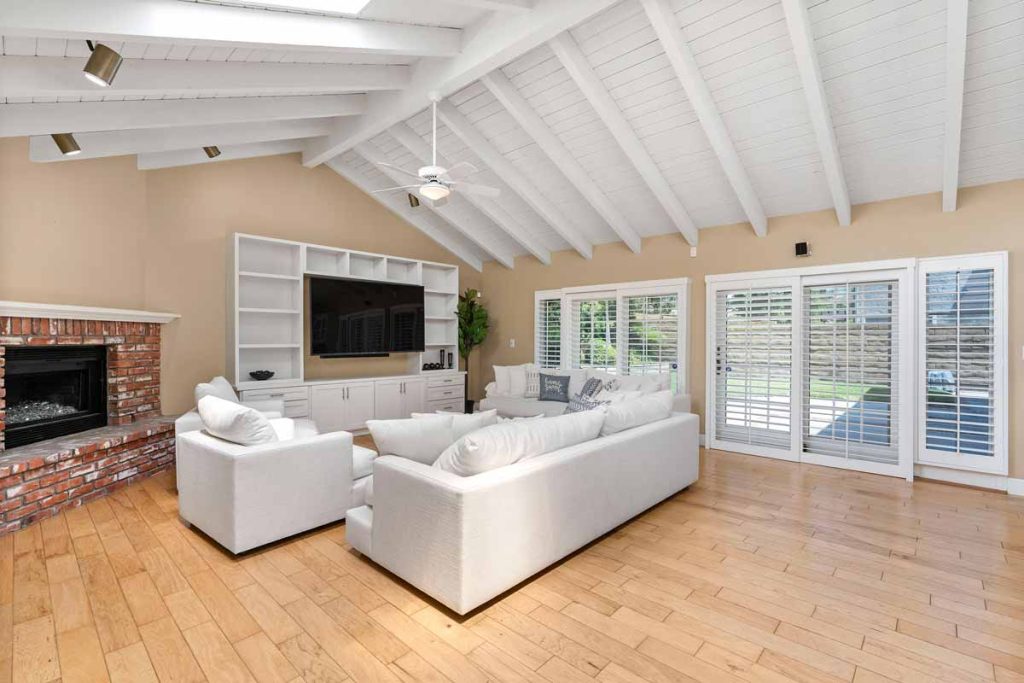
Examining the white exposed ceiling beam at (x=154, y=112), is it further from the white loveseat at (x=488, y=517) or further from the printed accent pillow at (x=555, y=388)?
the printed accent pillow at (x=555, y=388)

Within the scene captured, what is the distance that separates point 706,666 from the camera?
194 cm

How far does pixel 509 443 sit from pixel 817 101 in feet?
11.3

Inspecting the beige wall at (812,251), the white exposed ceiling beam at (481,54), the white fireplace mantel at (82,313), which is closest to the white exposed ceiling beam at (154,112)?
the white exposed ceiling beam at (481,54)

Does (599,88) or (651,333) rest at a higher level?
(599,88)

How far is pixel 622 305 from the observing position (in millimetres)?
6660

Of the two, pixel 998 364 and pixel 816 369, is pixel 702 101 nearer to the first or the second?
pixel 816 369

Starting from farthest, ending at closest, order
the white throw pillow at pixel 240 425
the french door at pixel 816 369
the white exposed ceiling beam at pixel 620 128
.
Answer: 1. the french door at pixel 816 369
2. the white exposed ceiling beam at pixel 620 128
3. the white throw pillow at pixel 240 425

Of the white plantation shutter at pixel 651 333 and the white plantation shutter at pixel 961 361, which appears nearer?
the white plantation shutter at pixel 961 361

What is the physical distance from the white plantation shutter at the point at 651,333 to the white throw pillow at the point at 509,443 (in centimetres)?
351

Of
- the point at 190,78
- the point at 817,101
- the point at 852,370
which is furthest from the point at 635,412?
the point at 190,78

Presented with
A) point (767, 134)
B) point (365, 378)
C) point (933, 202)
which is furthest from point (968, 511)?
point (365, 378)

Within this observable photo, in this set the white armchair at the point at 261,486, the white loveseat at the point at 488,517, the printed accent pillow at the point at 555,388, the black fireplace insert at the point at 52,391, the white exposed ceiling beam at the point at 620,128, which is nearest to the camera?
the white loveseat at the point at 488,517

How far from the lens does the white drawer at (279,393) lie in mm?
5434

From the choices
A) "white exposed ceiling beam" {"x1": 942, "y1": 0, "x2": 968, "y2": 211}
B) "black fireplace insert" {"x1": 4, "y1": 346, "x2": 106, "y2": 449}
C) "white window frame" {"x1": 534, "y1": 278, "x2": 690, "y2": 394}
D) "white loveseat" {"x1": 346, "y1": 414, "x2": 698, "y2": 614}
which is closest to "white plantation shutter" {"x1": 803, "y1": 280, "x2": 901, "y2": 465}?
"white exposed ceiling beam" {"x1": 942, "y1": 0, "x2": 968, "y2": 211}
